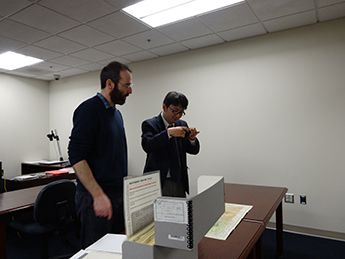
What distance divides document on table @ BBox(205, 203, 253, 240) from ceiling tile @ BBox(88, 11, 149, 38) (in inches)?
89.0

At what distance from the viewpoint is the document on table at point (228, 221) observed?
46.3 inches

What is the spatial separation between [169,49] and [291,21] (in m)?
1.74

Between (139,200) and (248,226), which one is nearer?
(139,200)

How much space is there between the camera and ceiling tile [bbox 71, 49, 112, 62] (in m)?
3.77

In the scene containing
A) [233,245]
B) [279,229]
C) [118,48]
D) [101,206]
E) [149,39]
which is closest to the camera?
[233,245]

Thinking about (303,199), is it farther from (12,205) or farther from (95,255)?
(12,205)

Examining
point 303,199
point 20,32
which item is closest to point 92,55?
point 20,32

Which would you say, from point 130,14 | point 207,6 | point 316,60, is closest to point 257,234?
point 207,6

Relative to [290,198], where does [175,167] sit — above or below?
above

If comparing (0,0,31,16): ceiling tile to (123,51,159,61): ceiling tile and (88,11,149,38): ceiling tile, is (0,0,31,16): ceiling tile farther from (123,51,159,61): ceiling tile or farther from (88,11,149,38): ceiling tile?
(123,51,159,61): ceiling tile

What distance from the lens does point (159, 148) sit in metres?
1.65

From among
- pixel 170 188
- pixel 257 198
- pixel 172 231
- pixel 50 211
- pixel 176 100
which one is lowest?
pixel 50 211

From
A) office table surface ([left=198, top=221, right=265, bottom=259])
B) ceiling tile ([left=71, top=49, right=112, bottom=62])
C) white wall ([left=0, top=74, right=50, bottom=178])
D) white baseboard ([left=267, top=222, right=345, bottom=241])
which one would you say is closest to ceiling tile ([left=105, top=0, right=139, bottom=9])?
ceiling tile ([left=71, top=49, right=112, bottom=62])

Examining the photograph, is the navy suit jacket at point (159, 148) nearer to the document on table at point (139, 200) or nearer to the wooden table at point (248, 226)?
the wooden table at point (248, 226)
